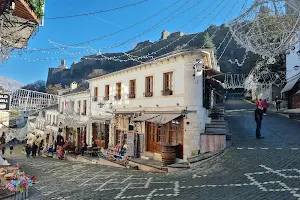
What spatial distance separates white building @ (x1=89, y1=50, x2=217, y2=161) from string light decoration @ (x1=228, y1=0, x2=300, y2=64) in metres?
4.88

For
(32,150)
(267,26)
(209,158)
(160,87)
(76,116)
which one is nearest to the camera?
(267,26)

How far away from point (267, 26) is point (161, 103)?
26.5 feet

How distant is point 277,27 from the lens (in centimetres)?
643

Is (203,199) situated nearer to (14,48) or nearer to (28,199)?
(28,199)

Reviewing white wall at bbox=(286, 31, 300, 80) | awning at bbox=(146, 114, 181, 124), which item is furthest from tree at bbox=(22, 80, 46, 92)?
white wall at bbox=(286, 31, 300, 80)

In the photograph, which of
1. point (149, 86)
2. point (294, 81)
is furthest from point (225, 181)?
point (294, 81)

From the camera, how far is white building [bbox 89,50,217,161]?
485 inches

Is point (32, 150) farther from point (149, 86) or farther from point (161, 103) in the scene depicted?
point (161, 103)

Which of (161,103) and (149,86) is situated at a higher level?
(149,86)

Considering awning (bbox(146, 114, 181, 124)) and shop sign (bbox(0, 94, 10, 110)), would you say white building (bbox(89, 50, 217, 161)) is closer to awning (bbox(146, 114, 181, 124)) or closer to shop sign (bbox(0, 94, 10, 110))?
awning (bbox(146, 114, 181, 124))

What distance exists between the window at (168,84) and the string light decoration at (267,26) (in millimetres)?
6554

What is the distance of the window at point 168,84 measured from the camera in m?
13.5

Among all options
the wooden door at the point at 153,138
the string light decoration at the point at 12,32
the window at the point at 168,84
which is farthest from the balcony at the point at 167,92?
the string light decoration at the point at 12,32

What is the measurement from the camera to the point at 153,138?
14664mm
